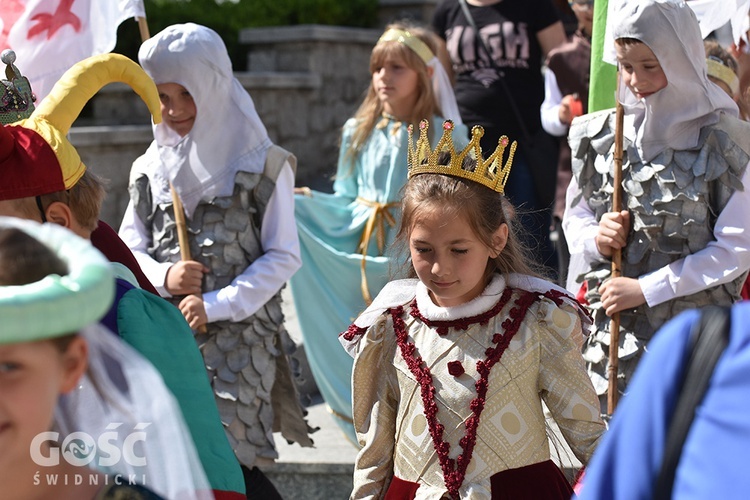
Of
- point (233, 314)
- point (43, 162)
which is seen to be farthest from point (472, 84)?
point (43, 162)

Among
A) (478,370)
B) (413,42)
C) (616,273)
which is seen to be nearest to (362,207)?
(413,42)

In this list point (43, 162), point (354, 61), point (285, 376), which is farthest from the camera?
point (354, 61)

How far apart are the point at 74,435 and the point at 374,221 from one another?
3468mm

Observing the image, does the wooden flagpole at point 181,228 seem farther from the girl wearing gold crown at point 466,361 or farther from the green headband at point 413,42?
the green headband at point 413,42

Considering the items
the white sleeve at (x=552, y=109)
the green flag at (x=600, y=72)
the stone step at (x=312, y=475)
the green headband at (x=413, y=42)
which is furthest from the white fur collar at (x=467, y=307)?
the white sleeve at (x=552, y=109)

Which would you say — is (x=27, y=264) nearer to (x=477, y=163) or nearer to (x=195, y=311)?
(x=477, y=163)

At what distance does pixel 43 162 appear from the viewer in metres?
2.69

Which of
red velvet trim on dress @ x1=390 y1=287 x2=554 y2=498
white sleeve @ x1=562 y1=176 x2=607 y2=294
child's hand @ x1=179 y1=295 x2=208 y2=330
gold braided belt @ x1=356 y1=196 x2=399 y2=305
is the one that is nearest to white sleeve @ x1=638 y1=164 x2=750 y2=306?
white sleeve @ x1=562 y1=176 x2=607 y2=294

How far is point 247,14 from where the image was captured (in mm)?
→ 10469

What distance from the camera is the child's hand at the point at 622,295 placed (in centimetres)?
390

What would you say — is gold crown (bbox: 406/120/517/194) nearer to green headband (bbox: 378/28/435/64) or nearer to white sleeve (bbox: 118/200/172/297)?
white sleeve (bbox: 118/200/172/297)

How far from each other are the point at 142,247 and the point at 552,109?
2578mm

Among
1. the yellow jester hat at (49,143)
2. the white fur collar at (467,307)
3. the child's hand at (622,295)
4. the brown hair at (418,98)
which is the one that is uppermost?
the yellow jester hat at (49,143)

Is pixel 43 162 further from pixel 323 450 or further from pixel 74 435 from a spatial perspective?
pixel 323 450
